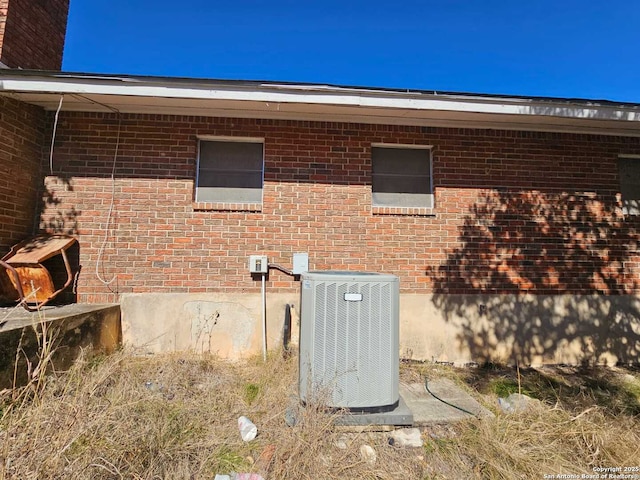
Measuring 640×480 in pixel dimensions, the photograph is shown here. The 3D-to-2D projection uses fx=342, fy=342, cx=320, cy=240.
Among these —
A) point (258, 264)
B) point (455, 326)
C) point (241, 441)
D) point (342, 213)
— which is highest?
point (342, 213)

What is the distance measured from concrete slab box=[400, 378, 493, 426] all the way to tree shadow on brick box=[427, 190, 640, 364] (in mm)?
1188

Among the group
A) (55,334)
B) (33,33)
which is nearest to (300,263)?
(55,334)

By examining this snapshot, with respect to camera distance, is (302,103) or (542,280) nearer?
(302,103)

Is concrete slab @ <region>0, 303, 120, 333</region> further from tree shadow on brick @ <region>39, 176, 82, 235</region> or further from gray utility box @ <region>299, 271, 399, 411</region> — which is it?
gray utility box @ <region>299, 271, 399, 411</region>

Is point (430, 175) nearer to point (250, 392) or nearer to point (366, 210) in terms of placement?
point (366, 210)

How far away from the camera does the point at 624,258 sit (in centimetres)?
516

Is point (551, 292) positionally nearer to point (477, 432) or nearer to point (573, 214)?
point (573, 214)

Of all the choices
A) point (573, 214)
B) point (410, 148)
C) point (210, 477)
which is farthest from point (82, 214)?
point (573, 214)

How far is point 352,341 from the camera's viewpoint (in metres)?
2.94

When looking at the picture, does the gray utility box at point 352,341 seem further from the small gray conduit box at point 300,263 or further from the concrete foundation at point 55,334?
the concrete foundation at point 55,334

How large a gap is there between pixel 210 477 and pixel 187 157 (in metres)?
3.94

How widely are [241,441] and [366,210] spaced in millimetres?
3314

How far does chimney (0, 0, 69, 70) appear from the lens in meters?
5.09

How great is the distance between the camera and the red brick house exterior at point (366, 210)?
4605 millimetres
